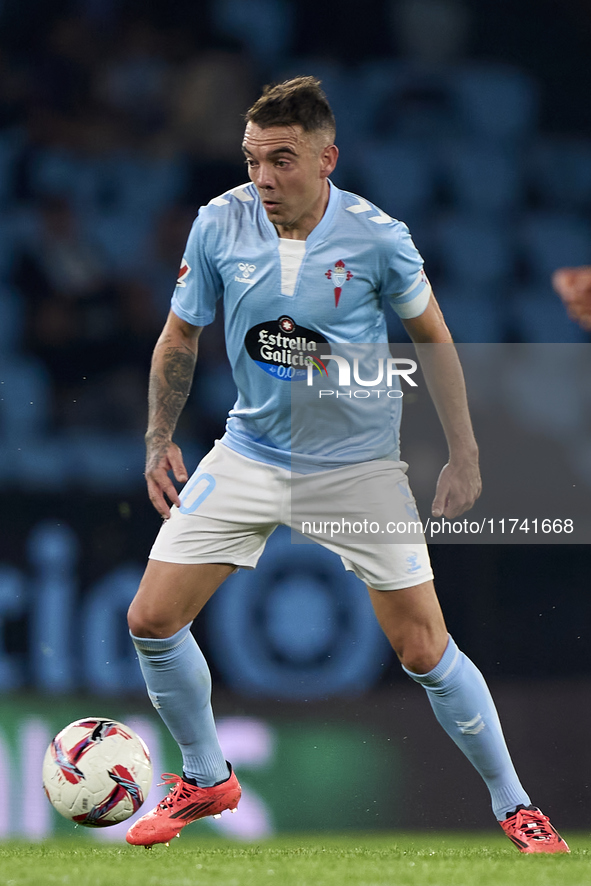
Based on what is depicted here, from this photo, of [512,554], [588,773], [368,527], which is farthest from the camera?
[512,554]

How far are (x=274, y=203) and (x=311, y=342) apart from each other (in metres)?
0.39

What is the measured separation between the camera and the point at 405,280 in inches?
138

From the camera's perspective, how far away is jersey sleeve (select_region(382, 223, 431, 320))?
11.4 feet

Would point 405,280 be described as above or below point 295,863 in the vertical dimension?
above

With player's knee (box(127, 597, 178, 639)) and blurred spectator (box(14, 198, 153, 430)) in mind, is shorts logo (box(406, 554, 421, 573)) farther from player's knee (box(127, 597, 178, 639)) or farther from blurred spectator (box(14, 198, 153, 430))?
blurred spectator (box(14, 198, 153, 430))

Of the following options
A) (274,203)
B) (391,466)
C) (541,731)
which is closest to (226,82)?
(274,203)

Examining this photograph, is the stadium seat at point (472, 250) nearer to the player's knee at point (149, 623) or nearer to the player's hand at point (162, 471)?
the player's hand at point (162, 471)

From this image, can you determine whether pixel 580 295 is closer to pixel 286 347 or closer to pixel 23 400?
pixel 286 347

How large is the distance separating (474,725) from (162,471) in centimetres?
111

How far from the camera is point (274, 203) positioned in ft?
11.3

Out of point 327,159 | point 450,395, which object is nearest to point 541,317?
point 450,395

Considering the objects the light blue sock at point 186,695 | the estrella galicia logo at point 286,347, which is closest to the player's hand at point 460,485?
the estrella galicia logo at point 286,347

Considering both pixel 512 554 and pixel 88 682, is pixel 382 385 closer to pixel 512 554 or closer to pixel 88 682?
pixel 512 554

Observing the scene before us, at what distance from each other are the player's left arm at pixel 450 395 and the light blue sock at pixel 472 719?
453 millimetres
